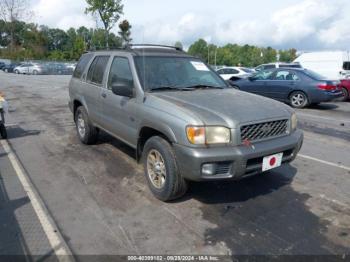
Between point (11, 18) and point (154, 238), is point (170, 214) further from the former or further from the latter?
point (11, 18)

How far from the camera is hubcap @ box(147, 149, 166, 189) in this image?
12.8ft

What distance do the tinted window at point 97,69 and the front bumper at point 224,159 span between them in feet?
8.17

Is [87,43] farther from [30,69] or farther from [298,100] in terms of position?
[298,100]

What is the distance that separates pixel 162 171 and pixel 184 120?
77 centimetres

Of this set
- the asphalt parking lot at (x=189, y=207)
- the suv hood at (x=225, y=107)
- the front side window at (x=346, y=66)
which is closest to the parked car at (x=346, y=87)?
the front side window at (x=346, y=66)

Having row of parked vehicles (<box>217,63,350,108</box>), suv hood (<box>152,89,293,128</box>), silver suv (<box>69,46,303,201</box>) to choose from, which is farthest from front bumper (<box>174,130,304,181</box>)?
row of parked vehicles (<box>217,63,350,108</box>)

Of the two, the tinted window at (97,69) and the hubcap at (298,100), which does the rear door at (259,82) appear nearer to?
the hubcap at (298,100)

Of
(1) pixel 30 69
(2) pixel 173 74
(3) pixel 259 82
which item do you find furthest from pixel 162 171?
(1) pixel 30 69

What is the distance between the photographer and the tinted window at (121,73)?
4.54m

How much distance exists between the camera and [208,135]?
11.2 feet

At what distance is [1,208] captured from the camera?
3822 mm

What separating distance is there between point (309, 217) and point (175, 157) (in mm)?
1644

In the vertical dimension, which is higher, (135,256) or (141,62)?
(141,62)

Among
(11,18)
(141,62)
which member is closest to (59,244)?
(141,62)
